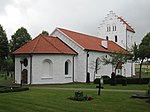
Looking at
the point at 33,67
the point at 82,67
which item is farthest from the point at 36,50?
the point at 82,67

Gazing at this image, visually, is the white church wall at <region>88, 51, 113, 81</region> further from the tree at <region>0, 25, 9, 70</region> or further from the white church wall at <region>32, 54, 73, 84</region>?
the tree at <region>0, 25, 9, 70</region>

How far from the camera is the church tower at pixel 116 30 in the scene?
5292cm

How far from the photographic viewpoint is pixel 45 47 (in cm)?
3450

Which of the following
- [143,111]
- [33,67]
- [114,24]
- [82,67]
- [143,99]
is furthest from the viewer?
[114,24]

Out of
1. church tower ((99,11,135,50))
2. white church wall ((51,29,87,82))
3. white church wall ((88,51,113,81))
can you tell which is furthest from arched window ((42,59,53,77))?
church tower ((99,11,135,50))

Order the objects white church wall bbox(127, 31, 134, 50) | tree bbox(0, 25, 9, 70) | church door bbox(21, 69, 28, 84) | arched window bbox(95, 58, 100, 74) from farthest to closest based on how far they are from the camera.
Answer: white church wall bbox(127, 31, 134, 50) < tree bbox(0, 25, 9, 70) < arched window bbox(95, 58, 100, 74) < church door bbox(21, 69, 28, 84)

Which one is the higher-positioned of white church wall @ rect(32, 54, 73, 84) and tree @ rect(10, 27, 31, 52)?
tree @ rect(10, 27, 31, 52)

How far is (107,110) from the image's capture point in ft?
40.3

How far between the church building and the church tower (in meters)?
13.4

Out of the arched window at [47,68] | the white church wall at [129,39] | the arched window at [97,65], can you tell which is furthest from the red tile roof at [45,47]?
the white church wall at [129,39]

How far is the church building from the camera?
3338cm

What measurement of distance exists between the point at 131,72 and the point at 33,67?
28.2 meters

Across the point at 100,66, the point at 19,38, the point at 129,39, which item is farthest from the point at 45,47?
the point at 129,39

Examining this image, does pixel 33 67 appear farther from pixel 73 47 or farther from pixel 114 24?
pixel 114 24
